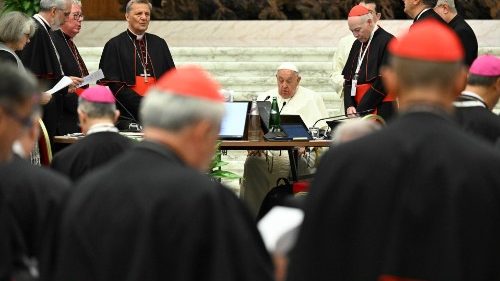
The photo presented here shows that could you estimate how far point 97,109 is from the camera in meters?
6.57

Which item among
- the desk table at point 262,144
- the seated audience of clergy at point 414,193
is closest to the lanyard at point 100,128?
the seated audience of clergy at point 414,193

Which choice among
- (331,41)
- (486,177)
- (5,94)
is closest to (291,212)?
(486,177)

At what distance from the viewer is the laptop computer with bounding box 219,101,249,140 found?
1014cm

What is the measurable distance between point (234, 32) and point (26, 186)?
14572 millimetres

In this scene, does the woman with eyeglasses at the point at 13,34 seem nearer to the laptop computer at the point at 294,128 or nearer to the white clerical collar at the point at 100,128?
the laptop computer at the point at 294,128

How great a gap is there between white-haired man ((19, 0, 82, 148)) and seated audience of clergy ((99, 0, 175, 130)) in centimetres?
63

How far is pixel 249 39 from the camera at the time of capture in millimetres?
18250

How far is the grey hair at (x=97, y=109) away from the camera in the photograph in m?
6.56

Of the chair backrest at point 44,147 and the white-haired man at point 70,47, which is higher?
the white-haired man at point 70,47

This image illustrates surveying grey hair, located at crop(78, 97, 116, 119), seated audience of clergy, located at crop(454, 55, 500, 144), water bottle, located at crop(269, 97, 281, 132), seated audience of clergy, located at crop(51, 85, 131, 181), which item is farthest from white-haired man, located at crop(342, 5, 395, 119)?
grey hair, located at crop(78, 97, 116, 119)

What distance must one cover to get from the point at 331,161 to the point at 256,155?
7.96m

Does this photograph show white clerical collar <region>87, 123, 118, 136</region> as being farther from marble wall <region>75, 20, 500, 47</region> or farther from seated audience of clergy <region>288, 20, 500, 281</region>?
marble wall <region>75, 20, 500, 47</region>

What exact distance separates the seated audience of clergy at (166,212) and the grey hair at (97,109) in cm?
286

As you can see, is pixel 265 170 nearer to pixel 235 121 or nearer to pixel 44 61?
pixel 235 121
